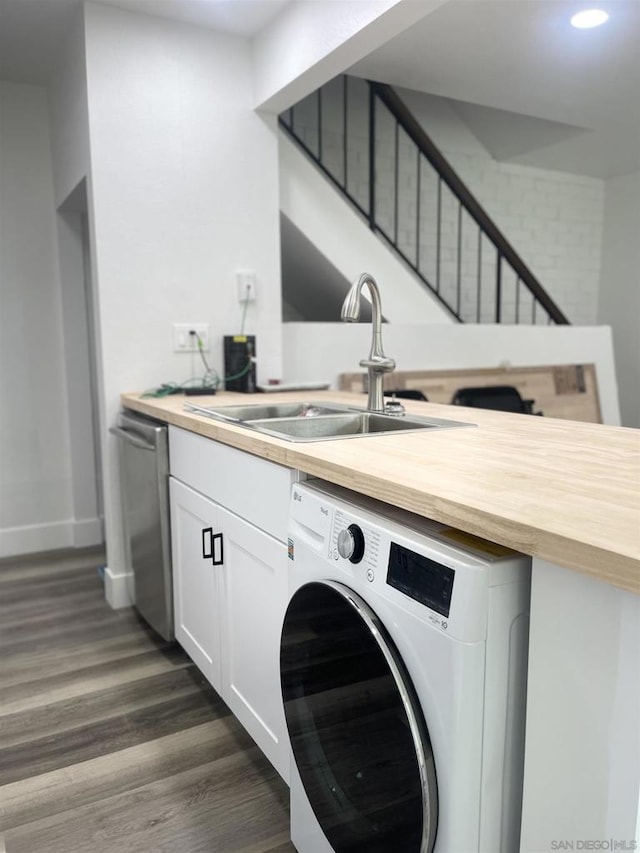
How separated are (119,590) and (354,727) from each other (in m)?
1.91

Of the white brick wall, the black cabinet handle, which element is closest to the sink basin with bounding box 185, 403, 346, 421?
the black cabinet handle

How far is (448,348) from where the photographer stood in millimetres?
3525

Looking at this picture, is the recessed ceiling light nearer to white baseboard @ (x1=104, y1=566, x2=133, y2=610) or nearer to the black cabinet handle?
the black cabinet handle

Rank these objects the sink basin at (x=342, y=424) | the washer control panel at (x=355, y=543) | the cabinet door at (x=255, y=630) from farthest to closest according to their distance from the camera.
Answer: the sink basin at (x=342, y=424) → the cabinet door at (x=255, y=630) → the washer control panel at (x=355, y=543)

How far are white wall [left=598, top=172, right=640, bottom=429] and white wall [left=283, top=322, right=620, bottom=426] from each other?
1.48 metres

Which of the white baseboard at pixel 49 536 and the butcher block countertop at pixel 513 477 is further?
the white baseboard at pixel 49 536

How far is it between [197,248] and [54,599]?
5.53ft

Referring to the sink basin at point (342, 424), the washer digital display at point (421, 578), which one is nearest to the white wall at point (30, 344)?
the sink basin at point (342, 424)

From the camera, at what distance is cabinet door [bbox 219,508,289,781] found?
1.49m

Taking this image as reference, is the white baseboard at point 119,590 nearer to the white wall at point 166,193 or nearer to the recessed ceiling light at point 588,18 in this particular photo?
the white wall at point 166,193

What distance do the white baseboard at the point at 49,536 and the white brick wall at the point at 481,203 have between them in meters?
2.80

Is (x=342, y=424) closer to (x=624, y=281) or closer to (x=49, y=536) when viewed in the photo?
(x=49, y=536)

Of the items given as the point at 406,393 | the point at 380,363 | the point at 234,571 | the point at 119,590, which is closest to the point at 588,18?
the point at 406,393

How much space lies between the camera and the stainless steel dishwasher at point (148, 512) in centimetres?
223
